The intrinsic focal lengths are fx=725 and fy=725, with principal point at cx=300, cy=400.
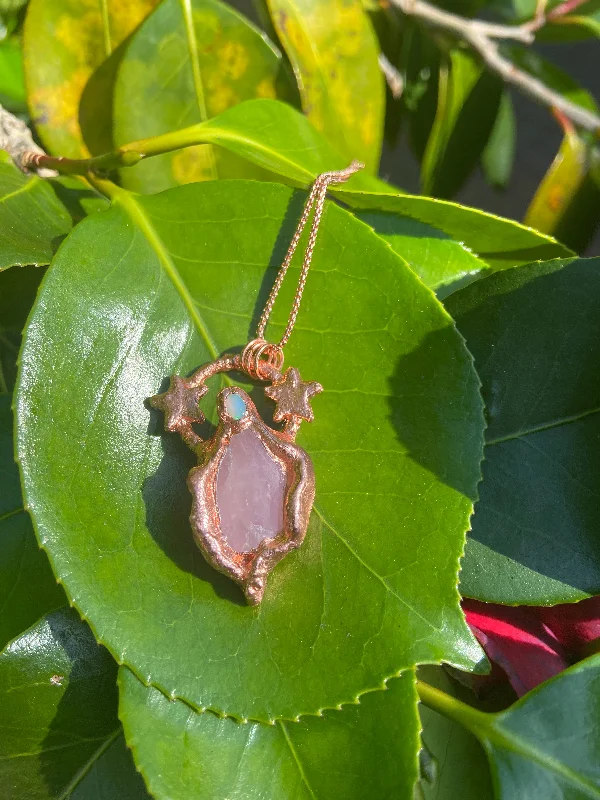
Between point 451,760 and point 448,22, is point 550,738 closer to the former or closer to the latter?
point 451,760

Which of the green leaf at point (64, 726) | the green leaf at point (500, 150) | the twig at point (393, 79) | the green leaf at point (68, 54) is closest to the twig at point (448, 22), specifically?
the twig at point (393, 79)

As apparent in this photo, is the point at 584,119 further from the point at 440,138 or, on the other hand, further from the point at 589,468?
the point at 589,468

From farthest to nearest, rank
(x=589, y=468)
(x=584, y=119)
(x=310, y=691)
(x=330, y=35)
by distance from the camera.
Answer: (x=584, y=119), (x=330, y=35), (x=589, y=468), (x=310, y=691)

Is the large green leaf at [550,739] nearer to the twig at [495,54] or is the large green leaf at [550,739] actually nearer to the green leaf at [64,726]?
the green leaf at [64,726]

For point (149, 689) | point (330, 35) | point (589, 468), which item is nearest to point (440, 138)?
point (330, 35)

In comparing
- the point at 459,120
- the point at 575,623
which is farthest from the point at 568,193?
the point at 575,623

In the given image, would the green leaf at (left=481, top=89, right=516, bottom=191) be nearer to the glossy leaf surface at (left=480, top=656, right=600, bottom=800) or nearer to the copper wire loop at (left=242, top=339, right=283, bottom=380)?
the copper wire loop at (left=242, top=339, right=283, bottom=380)
